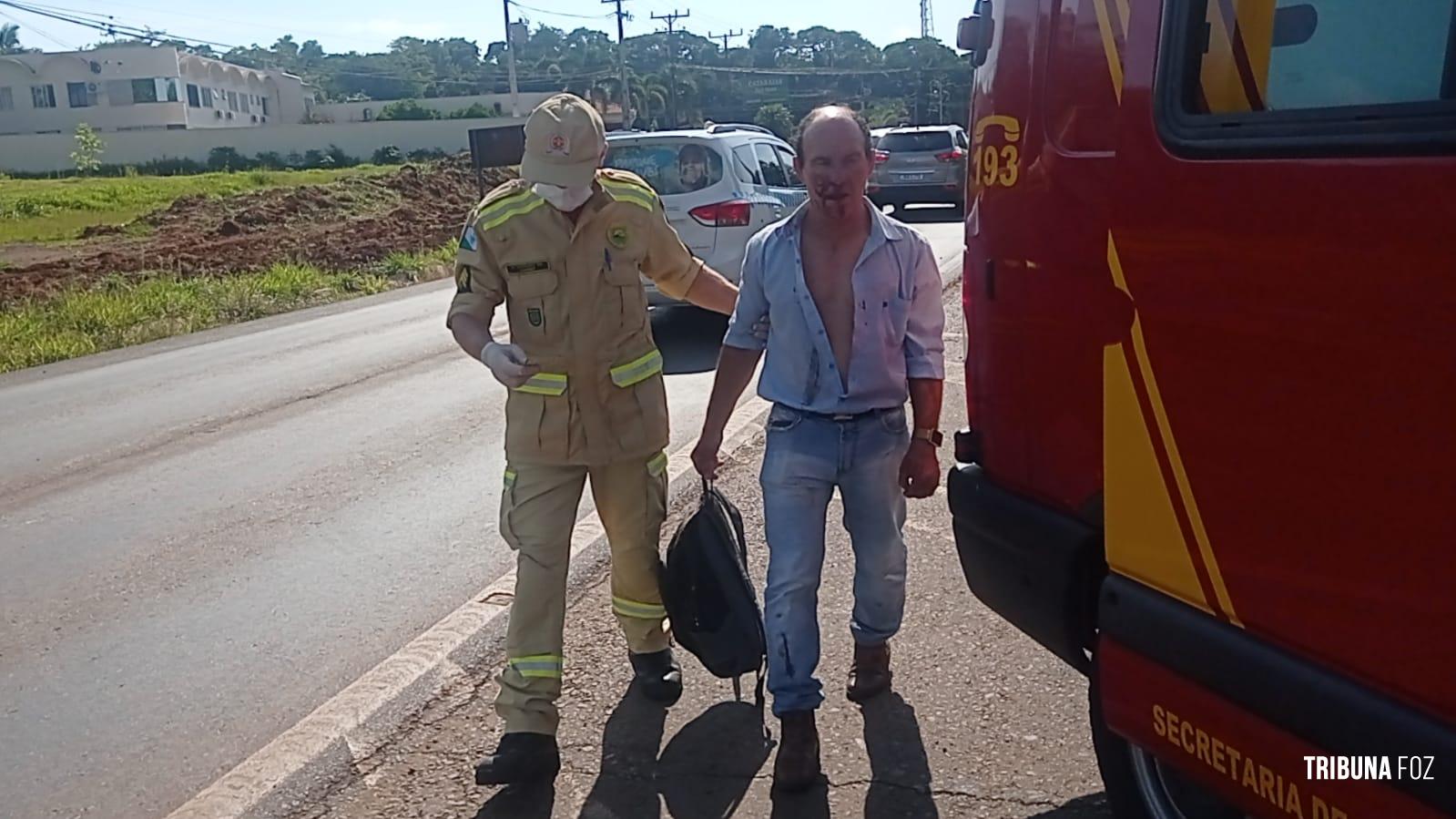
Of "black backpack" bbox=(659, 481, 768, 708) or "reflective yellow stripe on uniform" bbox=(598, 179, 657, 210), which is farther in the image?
"black backpack" bbox=(659, 481, 768, 708)

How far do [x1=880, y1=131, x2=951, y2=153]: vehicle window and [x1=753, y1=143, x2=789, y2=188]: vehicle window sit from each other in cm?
1265

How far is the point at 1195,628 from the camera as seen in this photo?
247 cm

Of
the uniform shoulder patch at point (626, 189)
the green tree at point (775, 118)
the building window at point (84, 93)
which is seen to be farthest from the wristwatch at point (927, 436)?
the building window at point (84, 93)

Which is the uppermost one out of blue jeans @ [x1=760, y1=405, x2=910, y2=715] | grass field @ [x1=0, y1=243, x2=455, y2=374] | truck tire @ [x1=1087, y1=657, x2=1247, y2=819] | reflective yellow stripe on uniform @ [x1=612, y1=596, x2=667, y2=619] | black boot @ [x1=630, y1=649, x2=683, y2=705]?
blue jeans @ [x1=760, y1=405, x2=910, y2=715]

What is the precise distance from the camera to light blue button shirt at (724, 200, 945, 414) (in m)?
3.56

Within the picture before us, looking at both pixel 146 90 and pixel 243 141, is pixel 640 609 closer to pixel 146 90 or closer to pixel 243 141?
pixel 243 141

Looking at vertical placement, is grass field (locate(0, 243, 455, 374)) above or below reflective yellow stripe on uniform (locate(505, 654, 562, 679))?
below

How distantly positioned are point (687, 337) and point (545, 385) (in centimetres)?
799

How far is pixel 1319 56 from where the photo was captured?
2.21 meters

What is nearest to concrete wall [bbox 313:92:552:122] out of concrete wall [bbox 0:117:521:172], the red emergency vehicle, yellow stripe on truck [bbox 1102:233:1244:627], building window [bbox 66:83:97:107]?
concrete wall [bbox 0:117:521:172]

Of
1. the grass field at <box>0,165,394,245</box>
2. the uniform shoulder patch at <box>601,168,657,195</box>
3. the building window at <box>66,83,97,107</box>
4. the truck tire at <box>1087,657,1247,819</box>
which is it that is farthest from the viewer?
the building window at <box>66,83,97,107</box>

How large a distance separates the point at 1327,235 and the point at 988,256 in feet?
3.32

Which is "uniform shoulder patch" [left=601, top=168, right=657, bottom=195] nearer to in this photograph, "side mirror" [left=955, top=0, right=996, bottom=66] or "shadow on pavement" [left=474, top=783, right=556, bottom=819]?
"side mirror" [left=955, top=0, right=996, bottom=66]

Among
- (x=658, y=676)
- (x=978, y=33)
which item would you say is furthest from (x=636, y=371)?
(x=978, y=33)
